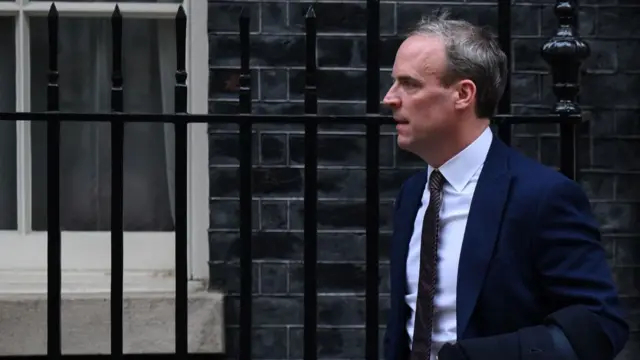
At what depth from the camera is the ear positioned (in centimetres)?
255

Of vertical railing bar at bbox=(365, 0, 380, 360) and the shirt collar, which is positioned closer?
the shirt collar

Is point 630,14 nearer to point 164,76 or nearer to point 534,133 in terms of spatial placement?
point 534,133

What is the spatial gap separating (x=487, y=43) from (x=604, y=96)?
2.31 meters

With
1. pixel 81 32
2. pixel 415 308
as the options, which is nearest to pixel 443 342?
pixel 415 308

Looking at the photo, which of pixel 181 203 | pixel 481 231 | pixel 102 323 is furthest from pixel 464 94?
pixel 102 323

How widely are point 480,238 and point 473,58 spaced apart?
15.4 inches

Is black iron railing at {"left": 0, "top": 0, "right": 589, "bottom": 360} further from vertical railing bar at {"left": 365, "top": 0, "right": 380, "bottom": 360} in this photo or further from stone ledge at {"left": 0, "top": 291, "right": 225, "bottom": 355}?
stone ledge at {"left": 0, "top": 291, "right": 225, "bottom": 355}

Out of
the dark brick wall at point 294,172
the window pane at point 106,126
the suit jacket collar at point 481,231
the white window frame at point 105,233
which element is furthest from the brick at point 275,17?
the suit jacket collar at point 481,231

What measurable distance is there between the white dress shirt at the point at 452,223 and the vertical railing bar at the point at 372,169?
0.59m

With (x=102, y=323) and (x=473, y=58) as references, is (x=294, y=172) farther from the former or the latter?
(x=473, y=58)

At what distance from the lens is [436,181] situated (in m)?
2.61

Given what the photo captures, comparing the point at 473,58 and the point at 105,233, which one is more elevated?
the point at 473,58

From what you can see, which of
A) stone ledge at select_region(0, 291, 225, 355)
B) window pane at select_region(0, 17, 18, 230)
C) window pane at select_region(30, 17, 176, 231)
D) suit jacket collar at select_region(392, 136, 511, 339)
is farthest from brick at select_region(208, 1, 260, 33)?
suit jacket collar at select_region(392, 136, 511, 339)

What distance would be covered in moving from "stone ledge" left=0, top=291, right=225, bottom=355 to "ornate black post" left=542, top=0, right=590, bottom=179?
1748 millimetres
